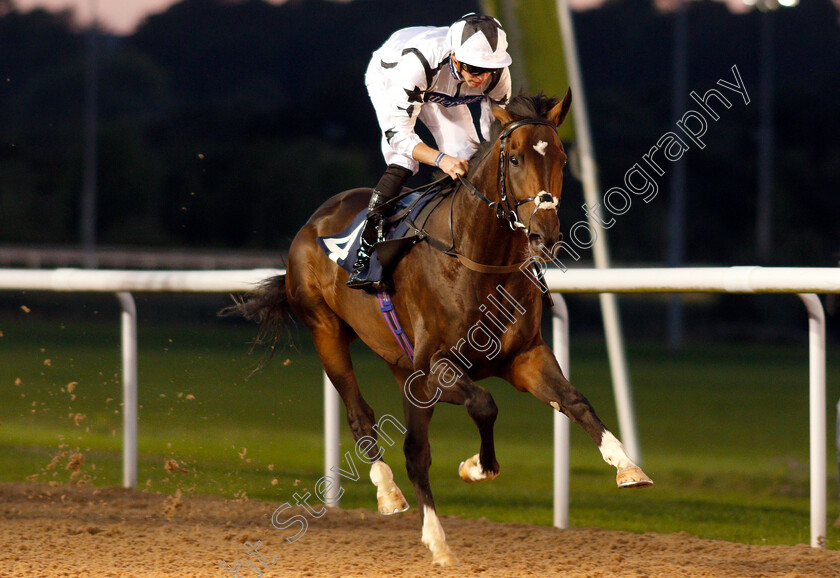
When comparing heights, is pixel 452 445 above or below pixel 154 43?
below

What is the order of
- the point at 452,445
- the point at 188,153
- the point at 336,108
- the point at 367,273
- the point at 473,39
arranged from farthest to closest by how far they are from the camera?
1. the point at 336,108
2. the point at 188,153
3. the point at 452,445
4. the point at 367,273
5. the point at 473,39

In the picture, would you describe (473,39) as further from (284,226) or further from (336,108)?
(336,108)

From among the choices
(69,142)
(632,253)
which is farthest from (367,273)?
(69,142)

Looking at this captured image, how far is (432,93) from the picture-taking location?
429 centimetres

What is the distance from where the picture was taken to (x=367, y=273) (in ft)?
14.0

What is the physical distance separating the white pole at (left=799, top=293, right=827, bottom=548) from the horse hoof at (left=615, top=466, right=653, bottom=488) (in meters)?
0.94

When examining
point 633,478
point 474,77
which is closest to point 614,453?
point 633,478

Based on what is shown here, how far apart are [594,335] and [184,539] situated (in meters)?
24.0

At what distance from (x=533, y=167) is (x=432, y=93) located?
2.98ft

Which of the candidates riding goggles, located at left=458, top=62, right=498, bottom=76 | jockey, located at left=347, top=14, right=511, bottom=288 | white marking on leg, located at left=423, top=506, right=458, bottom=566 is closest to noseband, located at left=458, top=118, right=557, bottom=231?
jockey, located at left=347, top=14, right=511, bottom=288

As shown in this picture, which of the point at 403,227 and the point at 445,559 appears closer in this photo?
the point at 445,559

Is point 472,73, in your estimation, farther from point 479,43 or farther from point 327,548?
point 327,548

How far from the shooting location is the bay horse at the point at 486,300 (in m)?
3.54

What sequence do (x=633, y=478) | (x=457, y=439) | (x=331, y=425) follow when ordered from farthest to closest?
1. (x=457, y=439)
2. (x=331, y=425)
3. (x=633, y=478)
